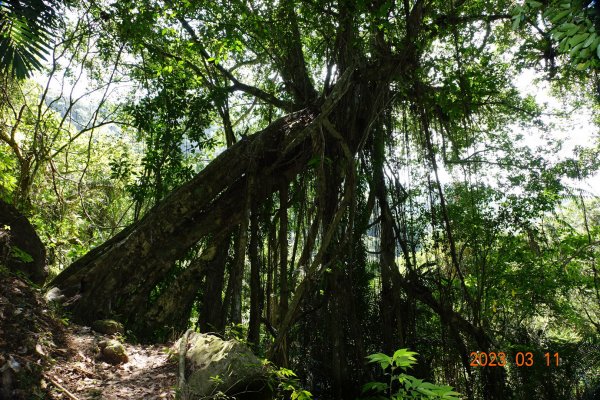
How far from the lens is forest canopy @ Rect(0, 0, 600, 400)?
4.15 meters

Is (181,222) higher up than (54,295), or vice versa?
(181,222)

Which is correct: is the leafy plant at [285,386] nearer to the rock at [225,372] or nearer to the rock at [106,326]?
the rock at [225,372]

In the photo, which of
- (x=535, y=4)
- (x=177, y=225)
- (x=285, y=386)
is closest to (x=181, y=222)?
(x=177, y=225)

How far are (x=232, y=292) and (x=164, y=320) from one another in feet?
3.25

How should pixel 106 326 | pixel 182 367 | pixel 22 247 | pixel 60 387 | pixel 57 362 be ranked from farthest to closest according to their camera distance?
pixel 22 247, pixel 106 326, pixel 57 362, pixel 182 367, pixel 60 387

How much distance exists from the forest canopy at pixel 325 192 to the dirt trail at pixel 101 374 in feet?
1.66

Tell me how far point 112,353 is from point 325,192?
238 centimetres

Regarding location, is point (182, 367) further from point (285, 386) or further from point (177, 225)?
point (177, 225)

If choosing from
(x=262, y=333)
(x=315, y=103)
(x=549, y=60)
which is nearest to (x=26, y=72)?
(x=315, y=103)

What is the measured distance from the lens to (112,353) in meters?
3.14

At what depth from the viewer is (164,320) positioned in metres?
Result: 4.21

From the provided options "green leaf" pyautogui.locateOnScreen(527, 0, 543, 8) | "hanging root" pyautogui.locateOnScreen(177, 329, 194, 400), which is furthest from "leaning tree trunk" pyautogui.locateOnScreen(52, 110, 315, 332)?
"green leaf" pyautogui.locateOnScreen(527, 0, 543, 8)

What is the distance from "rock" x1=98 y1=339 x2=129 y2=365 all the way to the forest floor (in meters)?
0.05

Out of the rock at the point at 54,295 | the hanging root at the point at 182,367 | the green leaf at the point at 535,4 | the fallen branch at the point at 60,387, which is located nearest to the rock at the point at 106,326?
the rock at the point at 54,295
